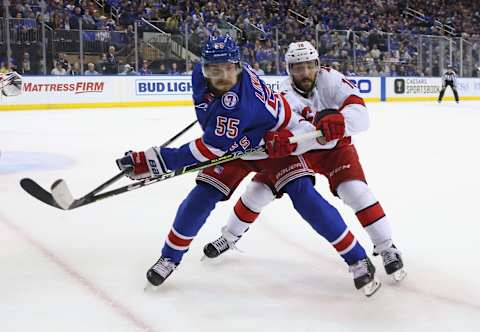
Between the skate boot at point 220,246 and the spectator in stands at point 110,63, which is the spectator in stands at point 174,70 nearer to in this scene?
the spectator in stands at point 110,63

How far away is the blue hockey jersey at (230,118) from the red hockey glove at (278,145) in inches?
2.6

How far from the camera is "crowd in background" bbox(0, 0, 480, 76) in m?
11.7

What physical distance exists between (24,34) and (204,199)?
10.0 metres

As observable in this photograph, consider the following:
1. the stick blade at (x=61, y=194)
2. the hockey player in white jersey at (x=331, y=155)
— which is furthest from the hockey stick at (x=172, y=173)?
the hockey player in white jersey at (x=331, y=155)

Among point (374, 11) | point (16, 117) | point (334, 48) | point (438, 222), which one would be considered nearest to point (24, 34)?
point (16, 117)

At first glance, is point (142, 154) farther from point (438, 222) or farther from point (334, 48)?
point (334, 48)

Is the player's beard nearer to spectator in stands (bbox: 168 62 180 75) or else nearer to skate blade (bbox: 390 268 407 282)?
skate blade (bbox: 390 268 407 282)

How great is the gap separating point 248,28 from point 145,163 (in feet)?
39.7

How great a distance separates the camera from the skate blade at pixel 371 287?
2219 mm

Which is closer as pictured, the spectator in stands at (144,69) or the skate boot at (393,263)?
the skate boot at (393,263)

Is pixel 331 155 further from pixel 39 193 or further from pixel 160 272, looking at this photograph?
pixel 39 193

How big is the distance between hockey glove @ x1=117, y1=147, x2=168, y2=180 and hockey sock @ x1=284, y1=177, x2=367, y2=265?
0.45 meters

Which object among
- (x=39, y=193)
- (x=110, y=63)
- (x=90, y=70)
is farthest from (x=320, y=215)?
(x=110, y=63)

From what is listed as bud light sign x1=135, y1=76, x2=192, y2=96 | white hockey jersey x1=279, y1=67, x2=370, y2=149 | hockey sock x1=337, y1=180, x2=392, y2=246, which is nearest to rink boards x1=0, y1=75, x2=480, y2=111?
bud light sign x1=135, y1=76, x2=192, y2=96
